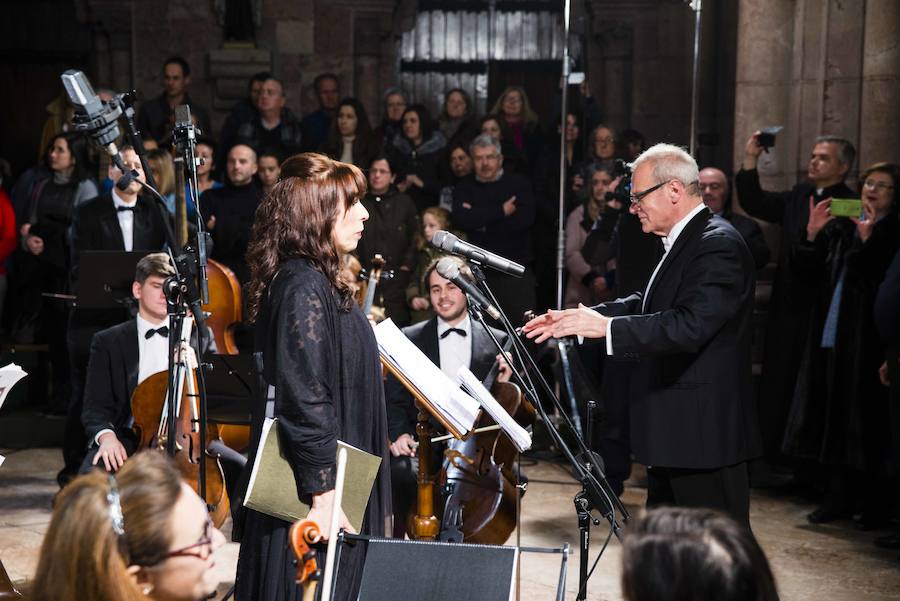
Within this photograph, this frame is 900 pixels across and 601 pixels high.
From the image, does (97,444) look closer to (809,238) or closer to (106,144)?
(106,144)

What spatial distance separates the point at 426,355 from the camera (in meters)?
5.18

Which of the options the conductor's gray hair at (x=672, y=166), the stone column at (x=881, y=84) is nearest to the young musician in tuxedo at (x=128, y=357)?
the conductor's gray hair at (x=672, y=166)

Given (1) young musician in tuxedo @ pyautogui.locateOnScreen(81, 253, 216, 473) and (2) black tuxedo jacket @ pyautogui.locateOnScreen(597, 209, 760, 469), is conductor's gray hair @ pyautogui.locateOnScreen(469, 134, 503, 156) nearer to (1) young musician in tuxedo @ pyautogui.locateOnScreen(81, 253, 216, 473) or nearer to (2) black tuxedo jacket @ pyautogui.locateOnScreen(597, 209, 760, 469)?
(1) young musician in tuxedo @ pyautogui.locateOnScreen(81, 253, 216, 473)

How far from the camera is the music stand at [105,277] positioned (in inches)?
227

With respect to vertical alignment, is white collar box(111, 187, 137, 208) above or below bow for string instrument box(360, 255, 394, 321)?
above

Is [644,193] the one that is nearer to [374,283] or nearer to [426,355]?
[426,355]

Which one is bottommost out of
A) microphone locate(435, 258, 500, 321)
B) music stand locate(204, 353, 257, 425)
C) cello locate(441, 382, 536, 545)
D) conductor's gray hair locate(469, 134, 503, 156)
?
cello locate(441, 382, 536, 545)

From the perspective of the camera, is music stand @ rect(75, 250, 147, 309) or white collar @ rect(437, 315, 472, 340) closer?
white collar @ rect(437, 315, 472, 340)

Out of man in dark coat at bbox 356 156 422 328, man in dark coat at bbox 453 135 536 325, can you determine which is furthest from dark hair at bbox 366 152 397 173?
man in dark coat at bbox 453 135 536 325

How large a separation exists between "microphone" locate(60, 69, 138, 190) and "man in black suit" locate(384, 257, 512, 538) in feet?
5.16

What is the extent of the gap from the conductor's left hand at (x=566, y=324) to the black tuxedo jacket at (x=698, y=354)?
0.21 feet

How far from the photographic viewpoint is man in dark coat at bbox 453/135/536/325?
7.29 m

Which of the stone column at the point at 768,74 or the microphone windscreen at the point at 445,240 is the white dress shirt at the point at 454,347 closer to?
the microphone windscreen at the point at 445,240

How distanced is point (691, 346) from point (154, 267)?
2.52m
